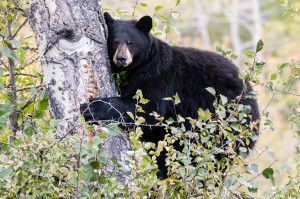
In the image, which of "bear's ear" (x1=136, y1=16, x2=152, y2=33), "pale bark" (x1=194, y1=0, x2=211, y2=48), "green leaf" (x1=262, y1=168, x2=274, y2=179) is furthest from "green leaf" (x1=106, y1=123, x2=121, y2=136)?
"pale bark" (x1=194, y1=0, x2=211, y2=48)

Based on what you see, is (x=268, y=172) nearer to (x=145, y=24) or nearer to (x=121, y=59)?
(x=121, y=59)

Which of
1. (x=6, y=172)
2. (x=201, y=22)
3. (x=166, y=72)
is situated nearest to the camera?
(x=6, y=172)

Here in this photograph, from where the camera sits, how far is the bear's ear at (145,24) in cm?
440

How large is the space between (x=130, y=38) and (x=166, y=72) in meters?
0.48

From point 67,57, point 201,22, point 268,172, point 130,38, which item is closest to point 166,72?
point 130,38

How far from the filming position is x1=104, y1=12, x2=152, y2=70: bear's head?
13.7 feet

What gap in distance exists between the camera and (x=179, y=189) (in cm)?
274

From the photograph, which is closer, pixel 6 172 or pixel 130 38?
pixel 6 172

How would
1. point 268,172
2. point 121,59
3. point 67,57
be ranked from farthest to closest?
point 121,59, point 67,57, point 268,172

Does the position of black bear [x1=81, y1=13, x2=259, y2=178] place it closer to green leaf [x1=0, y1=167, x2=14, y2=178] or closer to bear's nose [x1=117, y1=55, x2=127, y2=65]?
bear's nose [x1=117, y1=55, x2=127, y2=65]

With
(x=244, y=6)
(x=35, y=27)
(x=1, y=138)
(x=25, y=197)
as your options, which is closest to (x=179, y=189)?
(x=25, y=197)

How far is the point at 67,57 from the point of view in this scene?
10.6 feet

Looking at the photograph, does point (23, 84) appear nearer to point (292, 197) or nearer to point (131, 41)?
point (131, 41)

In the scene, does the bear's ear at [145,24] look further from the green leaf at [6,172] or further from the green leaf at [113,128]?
the green leaf at [6,172]
